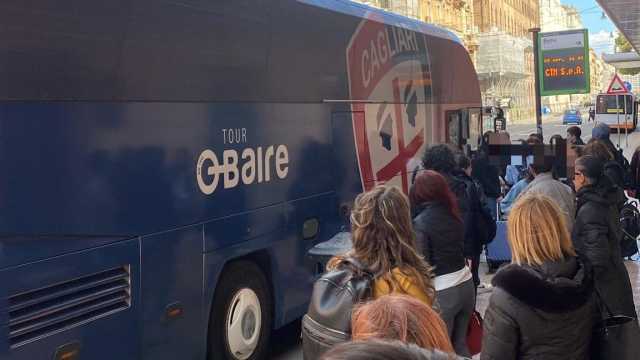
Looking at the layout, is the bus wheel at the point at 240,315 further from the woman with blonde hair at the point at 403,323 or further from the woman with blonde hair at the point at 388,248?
the woman with blonde hair at the point at 403,323

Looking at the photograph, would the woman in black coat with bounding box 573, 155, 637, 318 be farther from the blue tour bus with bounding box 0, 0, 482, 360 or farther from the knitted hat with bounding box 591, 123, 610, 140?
the knitted hat with bounding box 591, 123, 610, 140

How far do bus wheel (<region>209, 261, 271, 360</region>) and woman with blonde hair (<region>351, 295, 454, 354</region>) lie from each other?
421 cm

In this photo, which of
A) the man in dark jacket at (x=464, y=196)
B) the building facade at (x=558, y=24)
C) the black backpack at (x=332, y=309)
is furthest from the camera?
the building facade at (x=558, y=24)

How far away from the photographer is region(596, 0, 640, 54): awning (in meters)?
15.6

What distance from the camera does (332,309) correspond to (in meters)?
2.91

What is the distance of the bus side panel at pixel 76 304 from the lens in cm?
408

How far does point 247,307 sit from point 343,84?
2.83m

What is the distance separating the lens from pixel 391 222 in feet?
11.2

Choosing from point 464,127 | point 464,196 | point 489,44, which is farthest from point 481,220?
point 489,44

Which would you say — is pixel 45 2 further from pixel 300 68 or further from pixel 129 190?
pixel 300 68

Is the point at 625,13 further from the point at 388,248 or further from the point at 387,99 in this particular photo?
the point at 388,248


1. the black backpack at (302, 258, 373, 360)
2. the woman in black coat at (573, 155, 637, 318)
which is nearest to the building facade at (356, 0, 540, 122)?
the woman in black coat at (573, 155, 637, 318)

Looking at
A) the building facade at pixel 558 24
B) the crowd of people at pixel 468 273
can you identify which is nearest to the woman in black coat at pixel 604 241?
the crowd of people at pixel 468 273

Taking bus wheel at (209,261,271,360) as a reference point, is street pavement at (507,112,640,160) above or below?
above
